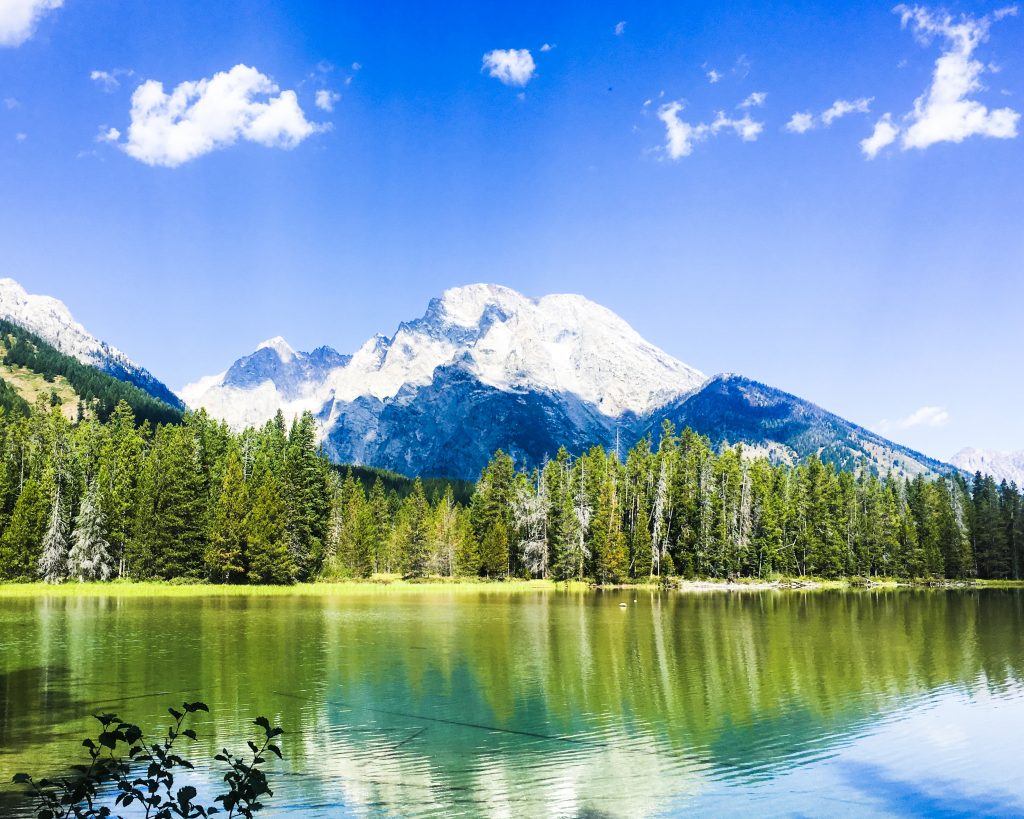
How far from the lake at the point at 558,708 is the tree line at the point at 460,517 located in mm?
41092

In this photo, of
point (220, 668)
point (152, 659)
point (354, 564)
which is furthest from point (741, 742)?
point (354, 564)

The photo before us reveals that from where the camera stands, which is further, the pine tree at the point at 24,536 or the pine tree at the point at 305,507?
the pine tree at the point at 305,507

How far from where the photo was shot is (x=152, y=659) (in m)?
37.7

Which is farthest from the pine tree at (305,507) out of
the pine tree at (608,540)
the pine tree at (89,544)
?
the pine tree at (608,540)

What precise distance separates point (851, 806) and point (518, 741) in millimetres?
9313

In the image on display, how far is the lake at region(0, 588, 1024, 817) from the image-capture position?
769 inches

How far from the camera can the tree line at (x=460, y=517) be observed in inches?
3861

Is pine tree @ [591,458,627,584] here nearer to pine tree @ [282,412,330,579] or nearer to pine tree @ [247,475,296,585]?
pine tree @ [282,412,330,579]

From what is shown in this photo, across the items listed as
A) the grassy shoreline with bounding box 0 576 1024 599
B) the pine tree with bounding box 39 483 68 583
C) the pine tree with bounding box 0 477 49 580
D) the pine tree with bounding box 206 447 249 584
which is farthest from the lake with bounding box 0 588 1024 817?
A: the pine tree with bounding box 0 477 49 580

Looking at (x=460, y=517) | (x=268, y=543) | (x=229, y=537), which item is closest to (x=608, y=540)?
(x=460, y=517)

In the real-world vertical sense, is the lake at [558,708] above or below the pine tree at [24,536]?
below

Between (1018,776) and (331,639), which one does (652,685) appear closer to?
(1018,776)

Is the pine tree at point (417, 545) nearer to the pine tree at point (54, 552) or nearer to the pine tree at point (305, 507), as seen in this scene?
the pine tree at point (305, 507)

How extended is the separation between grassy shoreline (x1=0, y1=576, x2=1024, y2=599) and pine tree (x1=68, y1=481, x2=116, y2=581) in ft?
10.2
